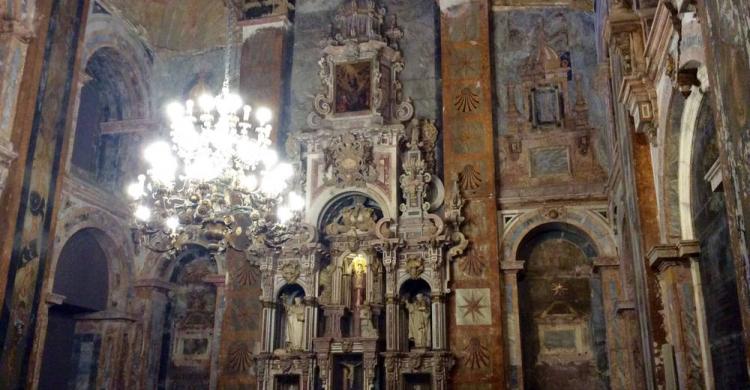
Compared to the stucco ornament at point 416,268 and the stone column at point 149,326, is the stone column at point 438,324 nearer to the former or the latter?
the stucco ornament at point 416,268

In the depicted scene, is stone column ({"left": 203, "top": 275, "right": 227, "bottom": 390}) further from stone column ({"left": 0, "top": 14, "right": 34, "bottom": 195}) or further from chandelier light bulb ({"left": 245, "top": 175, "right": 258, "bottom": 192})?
chandelier light bulb ({"left": 245, "top": 175, "right": 258, "bottom": 192})

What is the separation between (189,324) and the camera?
42.2 feet

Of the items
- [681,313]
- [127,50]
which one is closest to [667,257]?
[681,313]

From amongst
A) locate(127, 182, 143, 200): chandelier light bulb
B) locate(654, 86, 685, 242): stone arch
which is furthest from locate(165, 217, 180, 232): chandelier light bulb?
locate(654, 86, 685, 242): stone arch

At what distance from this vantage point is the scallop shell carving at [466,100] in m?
11.4

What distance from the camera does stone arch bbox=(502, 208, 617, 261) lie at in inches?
416

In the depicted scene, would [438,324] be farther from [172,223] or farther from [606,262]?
[172,223]

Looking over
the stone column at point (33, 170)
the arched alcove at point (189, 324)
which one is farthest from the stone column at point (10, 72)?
the arched alcove at point (189, 324)

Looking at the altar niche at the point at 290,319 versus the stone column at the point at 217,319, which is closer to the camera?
the altar niche at the point at 290,319

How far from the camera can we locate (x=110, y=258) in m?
12.5

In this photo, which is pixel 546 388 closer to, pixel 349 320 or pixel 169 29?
pixel 349 320

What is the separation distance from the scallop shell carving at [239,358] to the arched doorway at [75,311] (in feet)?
9.11

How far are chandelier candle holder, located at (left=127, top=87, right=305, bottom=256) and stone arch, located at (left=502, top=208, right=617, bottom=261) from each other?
440 centimetres

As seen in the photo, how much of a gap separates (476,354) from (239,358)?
3.78m
